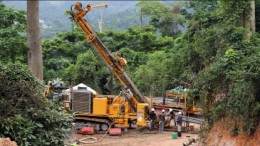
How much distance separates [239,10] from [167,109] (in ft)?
22.4

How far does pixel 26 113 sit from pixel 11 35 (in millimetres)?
14368

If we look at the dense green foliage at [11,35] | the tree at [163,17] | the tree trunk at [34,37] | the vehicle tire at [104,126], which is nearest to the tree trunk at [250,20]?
the vehicle tire at [104,126]

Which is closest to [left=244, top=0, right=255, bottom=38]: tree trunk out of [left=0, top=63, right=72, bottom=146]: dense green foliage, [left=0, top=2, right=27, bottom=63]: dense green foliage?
[left=0, top=2, right=27, bottom=63]: dense green foliage

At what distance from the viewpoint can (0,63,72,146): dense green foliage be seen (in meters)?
9.33

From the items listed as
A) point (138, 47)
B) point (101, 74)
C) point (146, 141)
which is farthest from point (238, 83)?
point (138, 47)

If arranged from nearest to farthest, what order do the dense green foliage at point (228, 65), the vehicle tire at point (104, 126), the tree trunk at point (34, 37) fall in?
the dense green foliage at point (228, 65) < the tree trunk at point (34, 37) < the vehicle tire at point (104, 126)

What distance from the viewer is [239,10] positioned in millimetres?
21891

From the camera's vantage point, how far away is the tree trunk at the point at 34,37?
1552 cm

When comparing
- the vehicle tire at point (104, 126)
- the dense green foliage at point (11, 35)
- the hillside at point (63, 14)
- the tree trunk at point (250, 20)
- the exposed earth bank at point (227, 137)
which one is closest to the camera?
the exposed earth bank at point (227, 137)

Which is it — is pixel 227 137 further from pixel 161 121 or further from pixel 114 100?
pixel 114 100

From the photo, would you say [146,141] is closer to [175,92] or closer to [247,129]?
[175,92]

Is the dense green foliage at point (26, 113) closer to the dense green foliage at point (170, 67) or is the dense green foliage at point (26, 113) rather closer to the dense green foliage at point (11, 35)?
the dense green foliage at point (170, 67)

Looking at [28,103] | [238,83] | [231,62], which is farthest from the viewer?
[231,62]

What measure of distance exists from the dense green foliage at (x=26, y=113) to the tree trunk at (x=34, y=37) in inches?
200
